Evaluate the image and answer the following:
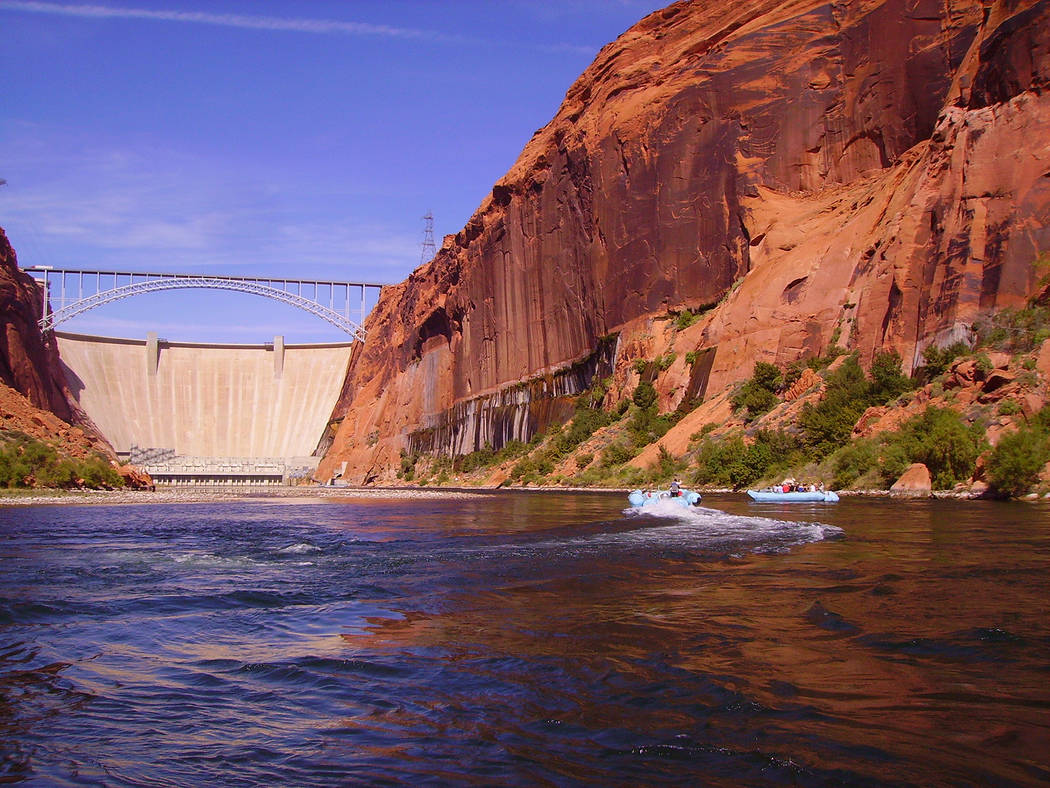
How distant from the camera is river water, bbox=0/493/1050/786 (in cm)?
580

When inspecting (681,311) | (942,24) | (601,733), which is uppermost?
(942,24)

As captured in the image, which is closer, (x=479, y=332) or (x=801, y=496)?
(x=801, y=496)

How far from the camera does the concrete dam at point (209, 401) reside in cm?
11538

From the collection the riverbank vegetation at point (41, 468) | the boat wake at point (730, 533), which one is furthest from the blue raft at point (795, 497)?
the riverbank vegetation at point (41, 468)

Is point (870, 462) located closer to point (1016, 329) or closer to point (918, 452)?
point (918, 452)

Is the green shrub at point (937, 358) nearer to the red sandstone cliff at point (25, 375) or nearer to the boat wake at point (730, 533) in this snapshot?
the boat wake at point (730, 533)

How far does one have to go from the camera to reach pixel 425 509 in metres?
37.7

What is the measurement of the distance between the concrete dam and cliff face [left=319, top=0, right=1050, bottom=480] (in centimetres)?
4237

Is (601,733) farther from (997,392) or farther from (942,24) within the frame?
(942,24)

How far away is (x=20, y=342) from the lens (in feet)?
240

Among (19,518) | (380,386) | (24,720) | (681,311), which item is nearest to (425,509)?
(19,518)

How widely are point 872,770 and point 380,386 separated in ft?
358

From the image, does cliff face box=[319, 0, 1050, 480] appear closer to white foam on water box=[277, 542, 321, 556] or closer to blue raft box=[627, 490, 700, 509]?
blue raft box=[627, 490, 700, 509]

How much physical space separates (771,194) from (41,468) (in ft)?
147
